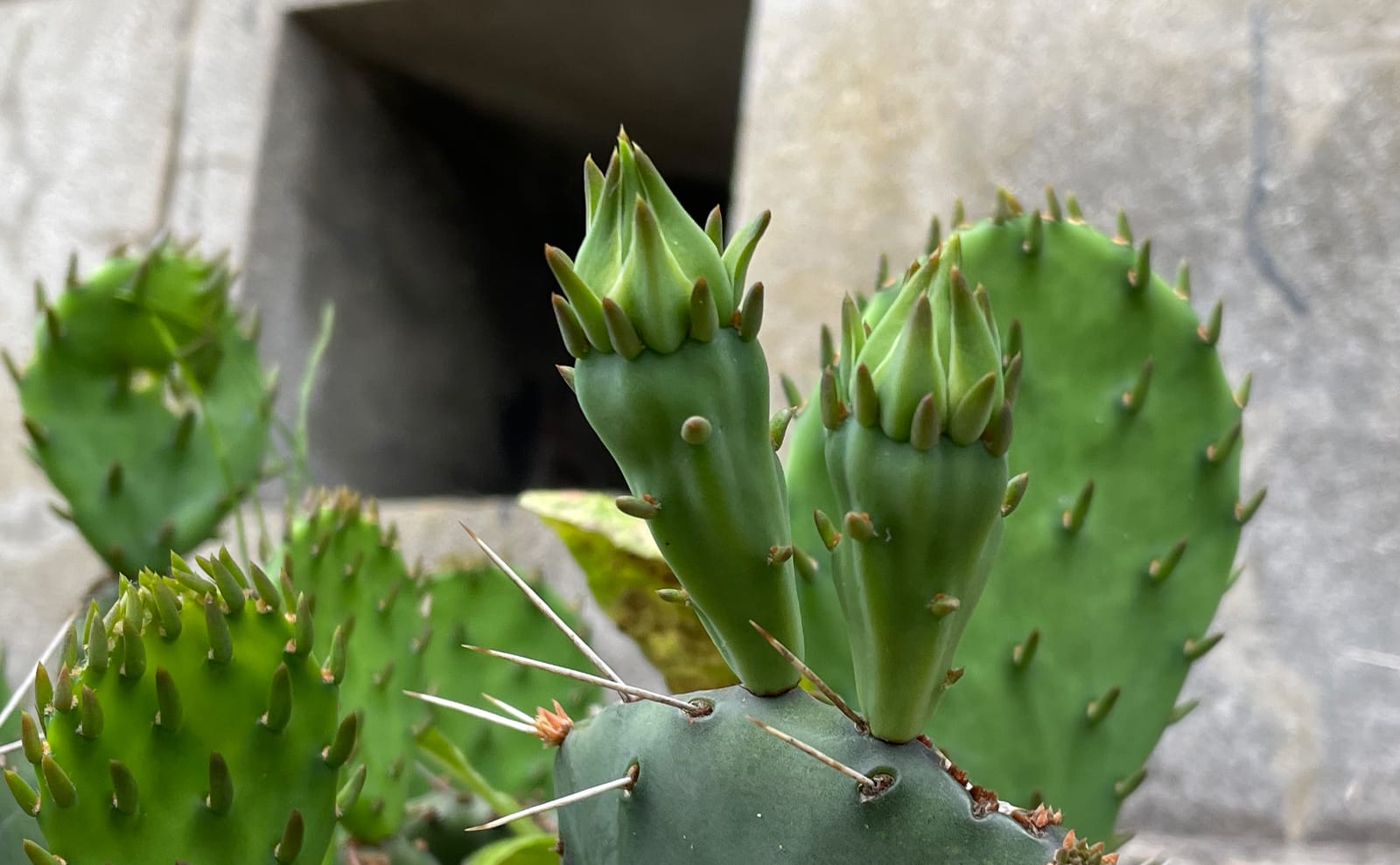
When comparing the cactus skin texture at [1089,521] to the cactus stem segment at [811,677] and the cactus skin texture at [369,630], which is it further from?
the cactus skin texture at [369,630]

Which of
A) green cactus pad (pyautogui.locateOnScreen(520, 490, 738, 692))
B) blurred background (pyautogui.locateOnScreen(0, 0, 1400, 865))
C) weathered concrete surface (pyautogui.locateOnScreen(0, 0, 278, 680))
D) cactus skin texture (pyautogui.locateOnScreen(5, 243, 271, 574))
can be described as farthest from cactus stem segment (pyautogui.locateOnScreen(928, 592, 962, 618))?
weathered concrete surface (pyautogui.locateOnScreen(0, 0, 278, 680))

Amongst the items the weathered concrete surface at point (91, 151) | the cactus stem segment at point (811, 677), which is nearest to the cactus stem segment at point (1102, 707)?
the cactus stem segment at point (811, 677)

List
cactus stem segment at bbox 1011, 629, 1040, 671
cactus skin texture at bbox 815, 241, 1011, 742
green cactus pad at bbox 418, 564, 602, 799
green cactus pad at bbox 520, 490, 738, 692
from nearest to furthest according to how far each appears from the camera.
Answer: cactus skin texture at bbox 815, 241, 1011, 742, cactus stem segment at bbox 1011, 629, 1040, 671, green cactus pad at bbox 520, 490, 738, 692, green cactus pad at bbox 418, 564, 602, 799

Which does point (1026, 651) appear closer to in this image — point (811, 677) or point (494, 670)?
point (811, 677)

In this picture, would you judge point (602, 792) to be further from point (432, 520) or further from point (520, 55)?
point (520, 55)

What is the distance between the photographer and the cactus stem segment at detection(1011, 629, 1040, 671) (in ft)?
1.75

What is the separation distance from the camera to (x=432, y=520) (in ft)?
5.31

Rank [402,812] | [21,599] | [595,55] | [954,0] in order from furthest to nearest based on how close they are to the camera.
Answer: [595,55], [21,599], [954,0], [402,812]

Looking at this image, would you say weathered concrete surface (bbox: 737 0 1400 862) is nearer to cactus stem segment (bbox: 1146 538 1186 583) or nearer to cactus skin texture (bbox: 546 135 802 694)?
cactus stem segment (bbox: 1146 538 1186 583)

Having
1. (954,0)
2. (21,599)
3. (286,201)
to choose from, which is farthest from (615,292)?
(21,599)

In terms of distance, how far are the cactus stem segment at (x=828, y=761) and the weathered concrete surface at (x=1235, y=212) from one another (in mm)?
1026

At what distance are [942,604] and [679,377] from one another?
9 centimetres

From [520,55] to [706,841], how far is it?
1849 mm

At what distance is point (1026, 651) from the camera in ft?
1.76
